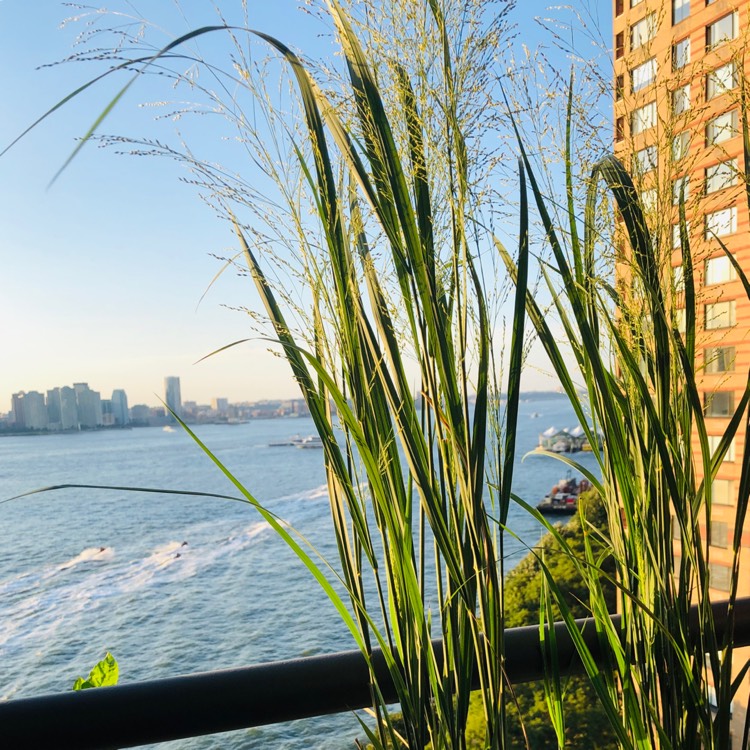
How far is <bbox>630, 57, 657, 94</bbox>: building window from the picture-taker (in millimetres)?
659

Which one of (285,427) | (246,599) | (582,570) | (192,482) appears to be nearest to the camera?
(582,570)

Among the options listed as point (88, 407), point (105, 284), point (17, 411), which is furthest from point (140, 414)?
point (105, 284)

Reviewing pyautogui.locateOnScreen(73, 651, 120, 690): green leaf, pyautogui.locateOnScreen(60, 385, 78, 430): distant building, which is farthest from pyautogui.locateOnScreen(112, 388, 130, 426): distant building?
pyautogui.locateOnScreen(73, 651, 120, 690): green leaf

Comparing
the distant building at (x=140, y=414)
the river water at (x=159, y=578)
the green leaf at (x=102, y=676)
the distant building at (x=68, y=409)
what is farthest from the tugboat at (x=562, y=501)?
the green leaf at (x=102, y=676)

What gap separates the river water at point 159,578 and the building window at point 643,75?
1213cm

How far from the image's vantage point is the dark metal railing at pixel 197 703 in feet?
1.92

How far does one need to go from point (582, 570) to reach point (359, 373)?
0.96 feet

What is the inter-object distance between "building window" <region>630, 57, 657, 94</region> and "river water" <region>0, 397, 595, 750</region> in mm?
12131

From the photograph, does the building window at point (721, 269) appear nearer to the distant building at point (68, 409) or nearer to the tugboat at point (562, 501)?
the tugboat at point (562, 501)

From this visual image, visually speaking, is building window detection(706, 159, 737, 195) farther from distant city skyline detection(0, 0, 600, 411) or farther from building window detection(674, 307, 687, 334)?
distant city skyline detection(0, 0, 600, 411)

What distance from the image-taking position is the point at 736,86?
2.13 ft

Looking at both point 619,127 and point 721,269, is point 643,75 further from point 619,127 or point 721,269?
point 721,269

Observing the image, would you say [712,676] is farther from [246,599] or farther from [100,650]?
[246,599]

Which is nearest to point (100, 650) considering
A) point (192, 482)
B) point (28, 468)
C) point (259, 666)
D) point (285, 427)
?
point (28, 468)
